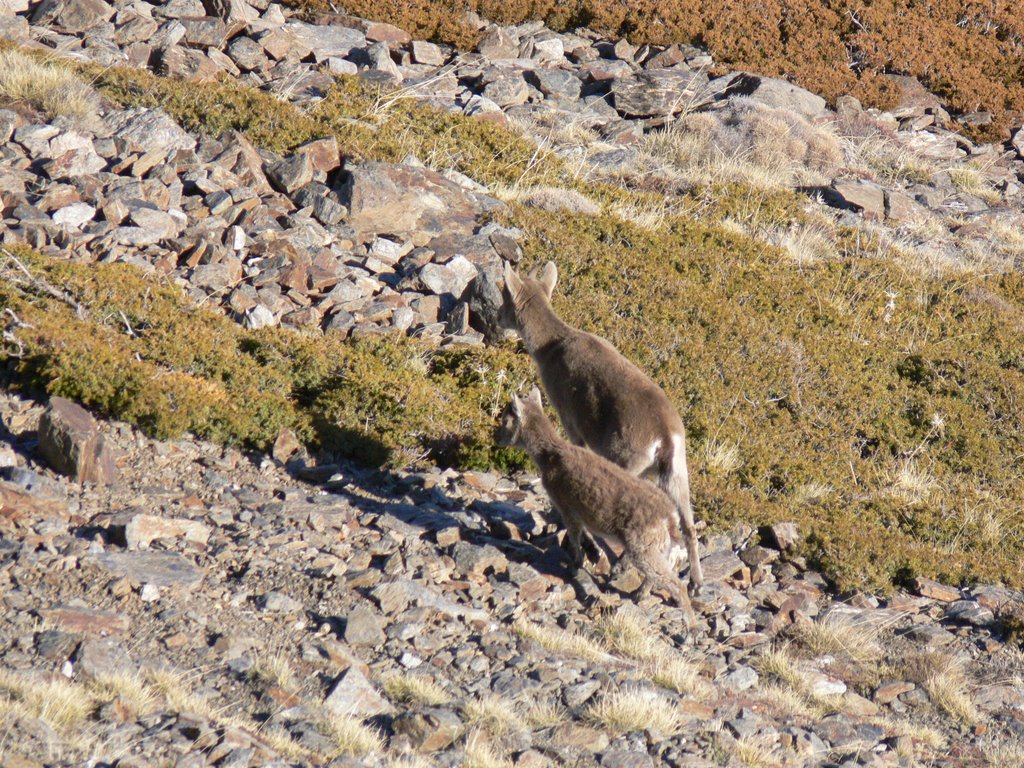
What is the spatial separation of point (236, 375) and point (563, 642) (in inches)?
162

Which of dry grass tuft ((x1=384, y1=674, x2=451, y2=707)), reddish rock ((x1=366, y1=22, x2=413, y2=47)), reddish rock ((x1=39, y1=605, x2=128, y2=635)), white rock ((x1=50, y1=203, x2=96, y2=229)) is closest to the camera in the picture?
reddish rock ((x1=39, y1=605, x2=128, y2=635))

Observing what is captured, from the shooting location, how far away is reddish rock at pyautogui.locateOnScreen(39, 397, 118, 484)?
800 centimetres

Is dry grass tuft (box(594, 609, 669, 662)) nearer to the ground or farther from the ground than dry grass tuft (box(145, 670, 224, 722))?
nearer to the ground

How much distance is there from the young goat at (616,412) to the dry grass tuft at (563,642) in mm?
1169

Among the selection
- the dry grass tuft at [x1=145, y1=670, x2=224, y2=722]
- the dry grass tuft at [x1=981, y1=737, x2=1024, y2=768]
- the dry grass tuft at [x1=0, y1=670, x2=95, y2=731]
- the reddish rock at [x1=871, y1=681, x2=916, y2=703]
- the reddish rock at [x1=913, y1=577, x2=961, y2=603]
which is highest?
the dry grass tuft at [x1=0, y1=670, x2=95, y2=731]

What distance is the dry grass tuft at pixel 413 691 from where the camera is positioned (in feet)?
21.0

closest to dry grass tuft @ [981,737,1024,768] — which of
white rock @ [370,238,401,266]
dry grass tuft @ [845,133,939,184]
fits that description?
white rock @ [370,238,401,266]

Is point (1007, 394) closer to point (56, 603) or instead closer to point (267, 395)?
point (267, 395)

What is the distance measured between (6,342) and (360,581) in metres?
3.92

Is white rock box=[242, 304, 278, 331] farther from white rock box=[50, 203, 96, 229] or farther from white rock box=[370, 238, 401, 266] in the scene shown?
white rock box=[50, 203, 96, 229]

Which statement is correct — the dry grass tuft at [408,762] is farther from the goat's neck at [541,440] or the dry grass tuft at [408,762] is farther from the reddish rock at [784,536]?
the reddish rock at [784,536]

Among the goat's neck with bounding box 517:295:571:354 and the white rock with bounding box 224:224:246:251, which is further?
A: the white rock with bounding box 224:224:246:251

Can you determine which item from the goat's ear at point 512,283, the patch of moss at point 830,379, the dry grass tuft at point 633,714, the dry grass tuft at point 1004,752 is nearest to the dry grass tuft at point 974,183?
the patch of moss at point 830,379

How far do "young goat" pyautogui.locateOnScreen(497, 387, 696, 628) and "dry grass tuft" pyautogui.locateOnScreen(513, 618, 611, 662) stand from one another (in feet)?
2.18
